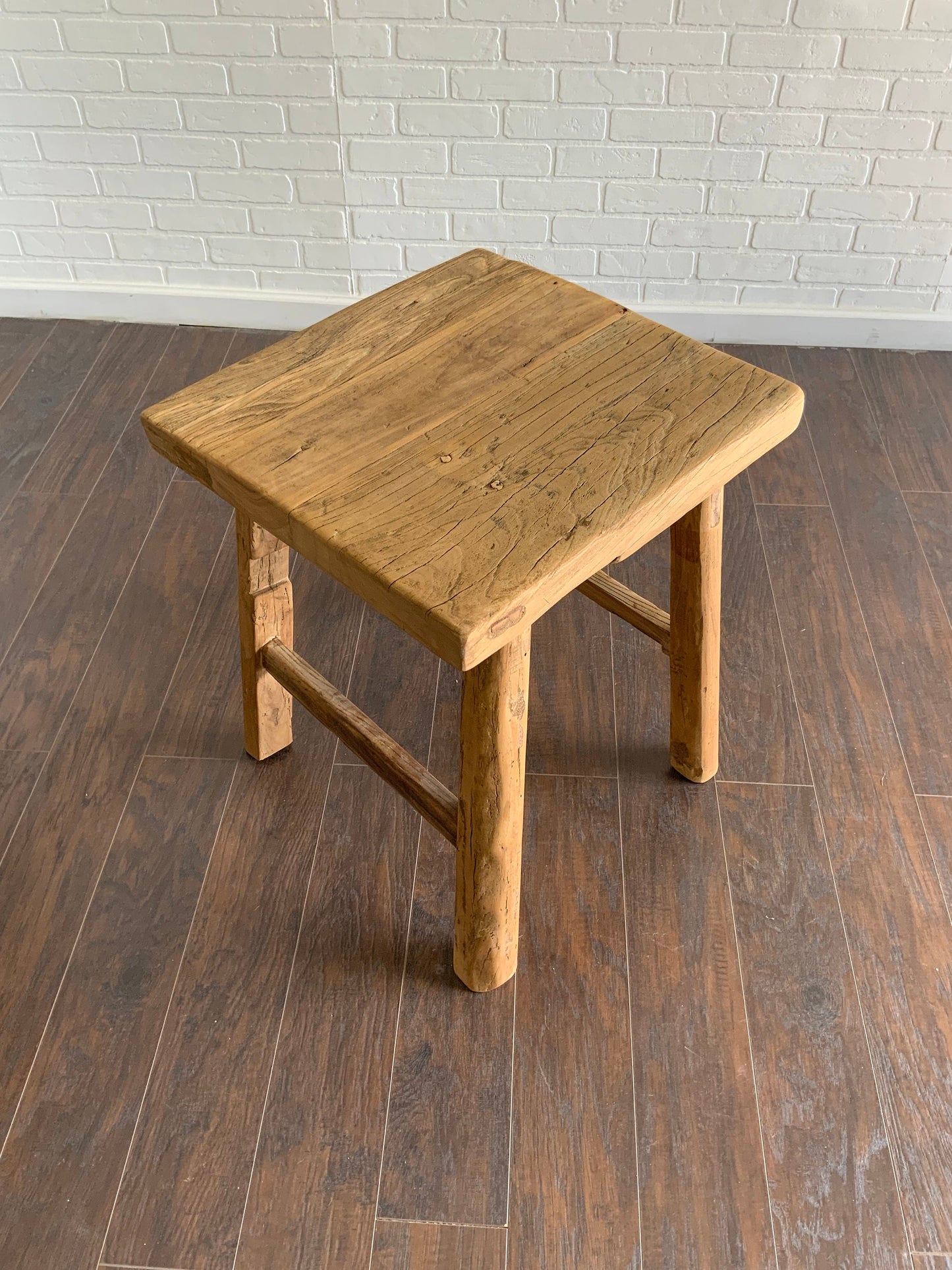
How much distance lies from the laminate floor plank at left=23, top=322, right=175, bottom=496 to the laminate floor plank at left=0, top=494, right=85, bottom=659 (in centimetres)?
3

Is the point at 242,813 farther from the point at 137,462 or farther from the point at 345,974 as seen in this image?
the point at 137,462

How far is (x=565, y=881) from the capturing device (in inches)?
52.0

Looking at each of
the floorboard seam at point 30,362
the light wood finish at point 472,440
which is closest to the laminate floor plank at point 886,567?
the light wood finish at point 472,440

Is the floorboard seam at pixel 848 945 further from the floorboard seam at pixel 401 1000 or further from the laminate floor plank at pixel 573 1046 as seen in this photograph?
the floorboard seam at pixel 401 1000

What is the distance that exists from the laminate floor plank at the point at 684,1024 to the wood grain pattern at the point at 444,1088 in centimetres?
14

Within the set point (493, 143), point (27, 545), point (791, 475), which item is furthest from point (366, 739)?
point (493, 143)

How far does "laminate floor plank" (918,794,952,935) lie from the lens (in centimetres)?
132

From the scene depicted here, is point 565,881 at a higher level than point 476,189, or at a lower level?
lower

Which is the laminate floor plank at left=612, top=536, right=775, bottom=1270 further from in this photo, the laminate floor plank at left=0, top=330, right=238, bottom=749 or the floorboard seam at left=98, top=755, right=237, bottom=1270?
the laminate floor plank at left=0, top=330, right=238, bottom=749

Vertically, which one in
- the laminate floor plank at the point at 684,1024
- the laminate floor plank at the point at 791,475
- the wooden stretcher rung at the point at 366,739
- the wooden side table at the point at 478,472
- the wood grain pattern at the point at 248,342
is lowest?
the wood grain pattern at the point at 248,342

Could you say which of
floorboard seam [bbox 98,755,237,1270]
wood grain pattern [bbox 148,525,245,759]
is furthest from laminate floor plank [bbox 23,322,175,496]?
floorboard seam [bbox 98,755,237,1270]

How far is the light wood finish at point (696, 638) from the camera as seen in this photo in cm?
119

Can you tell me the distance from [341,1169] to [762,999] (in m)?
0.48

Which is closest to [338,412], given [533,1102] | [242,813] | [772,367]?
[242,813]
